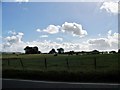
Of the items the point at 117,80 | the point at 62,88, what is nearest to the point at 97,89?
the point at 62,88

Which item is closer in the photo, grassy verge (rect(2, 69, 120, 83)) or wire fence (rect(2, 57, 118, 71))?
grassy verge (rect(2, 69, 120, 83))

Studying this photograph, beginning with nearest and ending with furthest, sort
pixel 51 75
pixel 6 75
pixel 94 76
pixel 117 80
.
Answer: pixel 117 80
pixel 94 76
pixel 51 75
pixel 6 75

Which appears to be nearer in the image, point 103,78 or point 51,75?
point 103,78

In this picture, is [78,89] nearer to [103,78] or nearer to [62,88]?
[62,88]

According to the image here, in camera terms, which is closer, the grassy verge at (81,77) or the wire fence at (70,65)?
the grassy verge at (81,77)

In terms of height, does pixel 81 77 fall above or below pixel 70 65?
above

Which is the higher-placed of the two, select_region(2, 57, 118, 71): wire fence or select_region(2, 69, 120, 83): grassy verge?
select_region(2, 69, 120, 83): grassy verge

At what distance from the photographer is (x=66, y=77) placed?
17.6 metres

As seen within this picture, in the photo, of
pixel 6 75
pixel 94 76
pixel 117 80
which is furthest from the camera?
pixel 6 75

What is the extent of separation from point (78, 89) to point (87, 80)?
4047 mm

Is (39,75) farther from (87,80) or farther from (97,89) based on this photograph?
(97,89)

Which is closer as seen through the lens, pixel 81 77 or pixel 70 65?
pixel 81 77

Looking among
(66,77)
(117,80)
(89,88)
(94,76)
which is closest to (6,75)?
(66,77)

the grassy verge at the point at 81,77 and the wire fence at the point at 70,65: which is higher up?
the grassy verge at the point at 81,77
